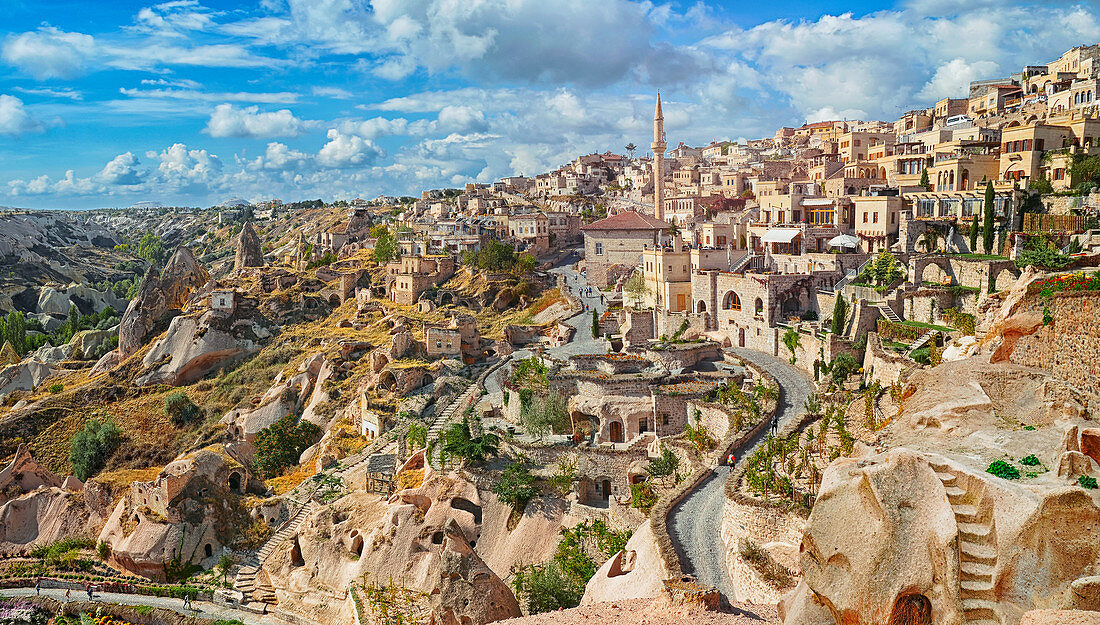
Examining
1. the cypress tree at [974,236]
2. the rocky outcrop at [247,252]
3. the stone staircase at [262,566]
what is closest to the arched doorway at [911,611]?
the stone staircase at [262,566]

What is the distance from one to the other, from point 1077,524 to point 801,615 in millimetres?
3061

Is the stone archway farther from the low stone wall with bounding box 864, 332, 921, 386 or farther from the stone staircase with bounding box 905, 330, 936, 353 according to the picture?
the stone staircase with bounding box 905, 330, 936, 353

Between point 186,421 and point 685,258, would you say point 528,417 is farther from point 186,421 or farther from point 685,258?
point 186,421

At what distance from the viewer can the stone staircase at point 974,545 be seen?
279 inches

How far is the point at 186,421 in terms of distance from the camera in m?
43.7

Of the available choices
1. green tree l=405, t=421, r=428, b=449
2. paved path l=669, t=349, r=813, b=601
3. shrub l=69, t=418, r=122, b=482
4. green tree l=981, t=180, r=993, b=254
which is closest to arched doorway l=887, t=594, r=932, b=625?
paved path l=669, t=349, r=813, b=601

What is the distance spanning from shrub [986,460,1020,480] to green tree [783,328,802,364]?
21.8 m

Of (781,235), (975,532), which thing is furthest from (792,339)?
(975,532)

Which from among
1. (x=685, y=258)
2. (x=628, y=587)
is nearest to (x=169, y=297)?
(x=685, y=258)

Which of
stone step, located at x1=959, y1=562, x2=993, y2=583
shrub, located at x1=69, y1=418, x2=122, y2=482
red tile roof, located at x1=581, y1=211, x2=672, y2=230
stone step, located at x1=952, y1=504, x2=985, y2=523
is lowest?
shrub, located at x1=69, y1=418, x2=122, y2=482

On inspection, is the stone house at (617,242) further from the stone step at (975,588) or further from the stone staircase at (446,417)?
the stone step at (975,588)

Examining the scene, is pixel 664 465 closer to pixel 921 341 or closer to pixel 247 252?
pixel 921 341

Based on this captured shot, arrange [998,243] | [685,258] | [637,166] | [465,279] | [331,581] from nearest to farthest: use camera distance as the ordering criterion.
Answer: [331,581] < [998,243] < [685,258] < [465,279] < [637,166]

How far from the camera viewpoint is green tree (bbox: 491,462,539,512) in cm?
2256
